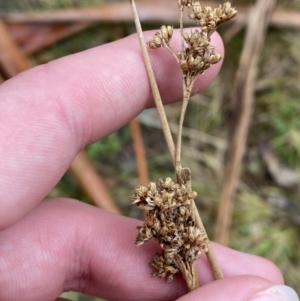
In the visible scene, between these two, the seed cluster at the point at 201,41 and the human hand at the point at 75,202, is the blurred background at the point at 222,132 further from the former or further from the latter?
the seed cluster at the point at 201,41

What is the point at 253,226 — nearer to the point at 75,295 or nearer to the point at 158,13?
the point at 75,295

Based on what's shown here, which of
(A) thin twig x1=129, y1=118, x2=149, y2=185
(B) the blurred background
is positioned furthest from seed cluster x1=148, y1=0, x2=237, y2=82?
(A) thin twig x1=129, y1=118, x2=149, y2=185

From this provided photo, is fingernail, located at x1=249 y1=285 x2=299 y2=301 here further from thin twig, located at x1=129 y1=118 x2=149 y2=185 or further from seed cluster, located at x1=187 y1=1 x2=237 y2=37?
thin twig, located at x1=129 y1=118 x2=149 y2=185

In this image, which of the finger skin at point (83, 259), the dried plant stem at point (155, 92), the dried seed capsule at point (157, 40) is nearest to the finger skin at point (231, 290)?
the finger skin at point (83, 259)

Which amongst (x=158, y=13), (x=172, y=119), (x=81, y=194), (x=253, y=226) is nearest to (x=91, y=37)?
(x=158, y=13)

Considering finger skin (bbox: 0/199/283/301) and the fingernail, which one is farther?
finger skin (bbox: 0/199/283/301)
